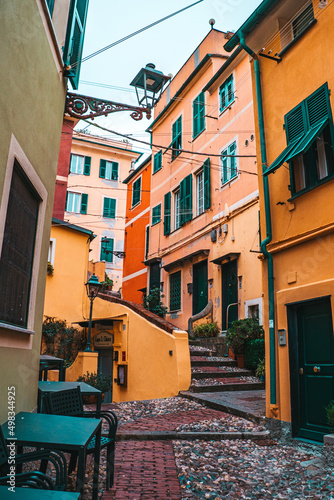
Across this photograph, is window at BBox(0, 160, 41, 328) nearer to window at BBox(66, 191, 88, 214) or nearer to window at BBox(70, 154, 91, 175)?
window at BBox(66, 191, 88, 214)

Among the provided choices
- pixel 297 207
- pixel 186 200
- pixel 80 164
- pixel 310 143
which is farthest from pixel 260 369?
pixel 80 164

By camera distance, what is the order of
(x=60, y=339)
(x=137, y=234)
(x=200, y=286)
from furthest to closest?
(x=137, y=234), (x=200, y=286), (x=60, y=339)

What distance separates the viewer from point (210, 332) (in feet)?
42.0

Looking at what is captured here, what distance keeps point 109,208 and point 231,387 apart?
65.0ft

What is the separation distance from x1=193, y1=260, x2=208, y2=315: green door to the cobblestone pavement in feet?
26.0

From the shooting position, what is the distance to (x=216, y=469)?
439cm

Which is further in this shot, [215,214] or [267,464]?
[215,214]

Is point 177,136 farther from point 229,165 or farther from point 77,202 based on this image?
point 77,202

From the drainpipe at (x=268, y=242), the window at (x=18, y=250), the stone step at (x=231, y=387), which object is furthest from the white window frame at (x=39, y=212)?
the stone step at (x=231, y=387)

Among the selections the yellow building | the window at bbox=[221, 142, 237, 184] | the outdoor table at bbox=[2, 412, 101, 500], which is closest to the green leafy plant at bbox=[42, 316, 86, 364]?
the window at bbox=[221, 142, 237, 184]

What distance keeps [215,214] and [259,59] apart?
6.86 m

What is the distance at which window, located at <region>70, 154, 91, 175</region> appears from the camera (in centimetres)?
2623

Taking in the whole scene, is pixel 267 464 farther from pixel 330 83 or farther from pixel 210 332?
pixel 210 332

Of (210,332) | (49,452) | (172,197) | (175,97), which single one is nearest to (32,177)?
(49,452)
